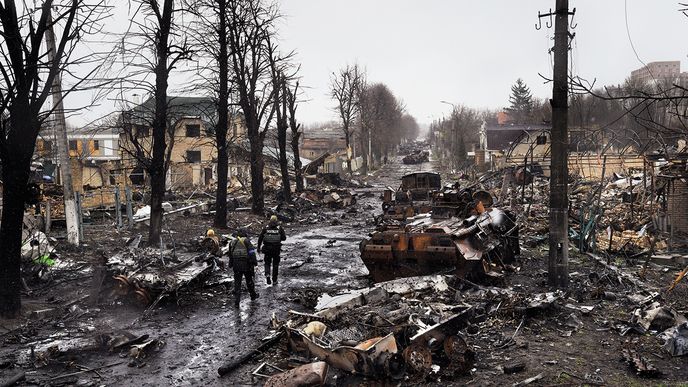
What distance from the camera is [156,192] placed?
14.7 metres

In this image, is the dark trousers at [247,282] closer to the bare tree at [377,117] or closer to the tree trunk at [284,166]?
the tree trunk at [284,166]

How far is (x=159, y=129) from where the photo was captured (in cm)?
1479

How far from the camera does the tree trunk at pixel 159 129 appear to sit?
48.1 feet

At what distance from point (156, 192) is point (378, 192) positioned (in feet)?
84.6

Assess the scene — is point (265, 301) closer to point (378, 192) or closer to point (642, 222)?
point (642, 222)

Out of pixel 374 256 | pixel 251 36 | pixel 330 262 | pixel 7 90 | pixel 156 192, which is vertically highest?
pixel 251 36

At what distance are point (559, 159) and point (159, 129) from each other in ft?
35.4

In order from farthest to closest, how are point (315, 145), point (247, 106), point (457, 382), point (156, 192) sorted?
1. point (315, 145)
2. point (247, 106)
3. point (156, 192)
4. point (457, 382)

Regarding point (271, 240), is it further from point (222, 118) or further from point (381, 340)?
point (222, 118)

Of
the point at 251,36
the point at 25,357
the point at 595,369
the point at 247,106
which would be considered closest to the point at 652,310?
the point at 595,369

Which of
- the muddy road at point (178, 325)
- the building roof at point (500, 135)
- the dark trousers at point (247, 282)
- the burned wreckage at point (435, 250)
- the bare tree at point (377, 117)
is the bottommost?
the muddy road at point (178, 325)

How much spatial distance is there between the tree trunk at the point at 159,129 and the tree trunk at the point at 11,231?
540 cm

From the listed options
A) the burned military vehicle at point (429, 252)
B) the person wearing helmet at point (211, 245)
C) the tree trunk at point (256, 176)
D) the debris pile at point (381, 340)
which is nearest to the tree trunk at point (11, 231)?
the debris pile at point (381, 340)

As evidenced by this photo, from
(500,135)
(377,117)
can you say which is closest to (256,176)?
(500,135)
